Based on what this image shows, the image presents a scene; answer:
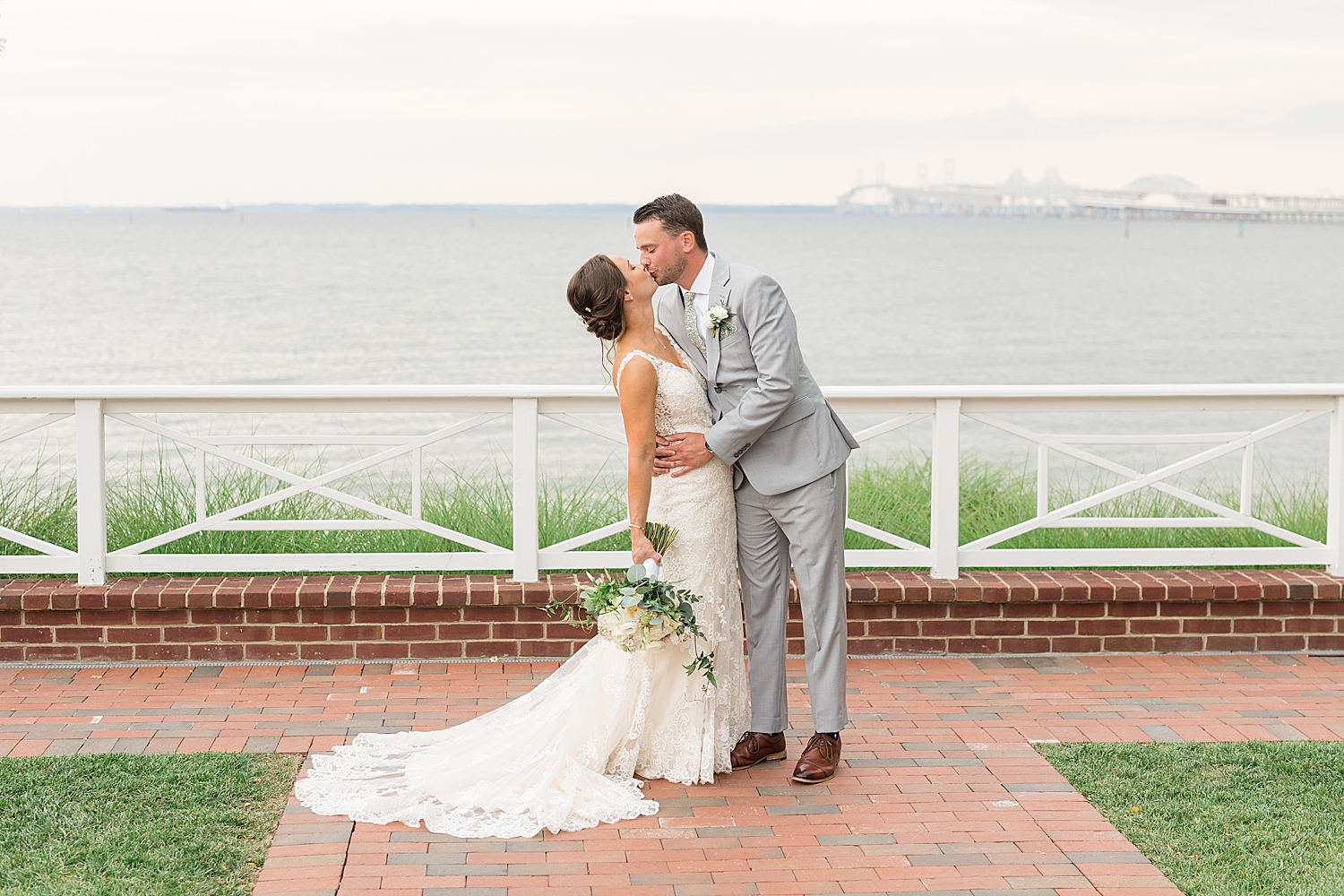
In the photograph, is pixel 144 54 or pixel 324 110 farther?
pixel 324 110

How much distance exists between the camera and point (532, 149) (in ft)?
190

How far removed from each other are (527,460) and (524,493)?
0.56ft

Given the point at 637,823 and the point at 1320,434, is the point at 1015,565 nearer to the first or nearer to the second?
the point at 637,823

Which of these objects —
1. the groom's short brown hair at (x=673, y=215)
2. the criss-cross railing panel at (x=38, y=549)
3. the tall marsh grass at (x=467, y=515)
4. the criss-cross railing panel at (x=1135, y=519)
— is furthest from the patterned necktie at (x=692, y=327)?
the criss-cross railing panel at (x=38, y=549)

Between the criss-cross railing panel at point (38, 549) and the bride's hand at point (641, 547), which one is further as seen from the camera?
the criss-cross railing panel at point (38, 549)

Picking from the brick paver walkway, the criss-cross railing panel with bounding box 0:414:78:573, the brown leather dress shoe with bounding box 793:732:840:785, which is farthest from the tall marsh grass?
the brown leather dress shoe with bounding box 793:732:840:785

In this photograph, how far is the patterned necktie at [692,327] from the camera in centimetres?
464

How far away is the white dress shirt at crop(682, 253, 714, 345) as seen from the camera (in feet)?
15.0

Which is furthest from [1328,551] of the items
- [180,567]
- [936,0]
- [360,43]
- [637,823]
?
[360,43]

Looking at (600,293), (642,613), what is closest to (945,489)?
(642,613)

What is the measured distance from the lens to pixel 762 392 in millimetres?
4477

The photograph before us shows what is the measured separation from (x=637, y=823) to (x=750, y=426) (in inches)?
53.9

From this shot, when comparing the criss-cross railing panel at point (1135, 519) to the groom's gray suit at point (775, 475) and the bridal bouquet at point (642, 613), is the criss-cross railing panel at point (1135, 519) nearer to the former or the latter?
the groom's gray suit at point (775, 475)

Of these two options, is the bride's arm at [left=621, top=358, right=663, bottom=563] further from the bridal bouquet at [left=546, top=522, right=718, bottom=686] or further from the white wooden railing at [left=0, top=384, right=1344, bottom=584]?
the white wooden railing at [left=0, top=384, right=1344, bottom=584]
